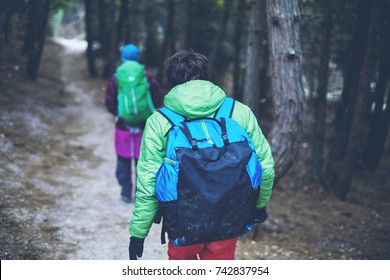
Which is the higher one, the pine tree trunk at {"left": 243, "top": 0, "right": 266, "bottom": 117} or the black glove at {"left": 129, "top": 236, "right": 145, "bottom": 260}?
the pine tree trunk at {"left": 243, "top": 0, "right": 266, "bottom": 117}

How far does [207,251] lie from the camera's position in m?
2.94

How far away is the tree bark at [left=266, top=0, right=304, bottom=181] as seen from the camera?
4.57m

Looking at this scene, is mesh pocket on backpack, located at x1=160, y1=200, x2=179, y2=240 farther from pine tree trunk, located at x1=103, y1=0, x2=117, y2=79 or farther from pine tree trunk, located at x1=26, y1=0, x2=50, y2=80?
pine tree trunk, located at x1=103, y1=0, x2=117, y2=79

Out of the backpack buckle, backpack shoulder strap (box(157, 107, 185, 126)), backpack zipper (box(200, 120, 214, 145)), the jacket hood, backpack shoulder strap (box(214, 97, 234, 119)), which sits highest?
the jacket hood

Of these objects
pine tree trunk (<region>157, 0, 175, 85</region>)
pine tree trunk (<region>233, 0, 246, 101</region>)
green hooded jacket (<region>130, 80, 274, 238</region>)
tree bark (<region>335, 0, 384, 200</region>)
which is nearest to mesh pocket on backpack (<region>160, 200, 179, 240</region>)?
green hooded jacket (<region>130, 80, 274, 238</region>)

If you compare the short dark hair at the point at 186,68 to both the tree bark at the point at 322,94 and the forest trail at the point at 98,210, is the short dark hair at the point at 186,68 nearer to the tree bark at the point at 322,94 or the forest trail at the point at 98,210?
the forest trail at the point at 98,210

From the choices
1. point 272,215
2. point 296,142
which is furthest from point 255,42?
point 272,215

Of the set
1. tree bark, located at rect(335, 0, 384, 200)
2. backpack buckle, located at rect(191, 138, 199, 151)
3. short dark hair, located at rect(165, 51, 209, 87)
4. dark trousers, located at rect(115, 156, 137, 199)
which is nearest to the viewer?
backpack buckle, located at rect(191, 138, 199, 151)

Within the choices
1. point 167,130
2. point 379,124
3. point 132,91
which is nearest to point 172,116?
point 167,130

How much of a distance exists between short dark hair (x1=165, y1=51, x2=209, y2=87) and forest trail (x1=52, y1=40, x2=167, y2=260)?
3.08 meters

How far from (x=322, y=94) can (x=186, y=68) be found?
6501 mm

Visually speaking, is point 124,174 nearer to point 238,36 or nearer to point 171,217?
point 171,217

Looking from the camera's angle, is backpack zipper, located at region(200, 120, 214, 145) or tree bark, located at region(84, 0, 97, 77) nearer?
backpack zipper, located at region(200, 120, 214, 145)
